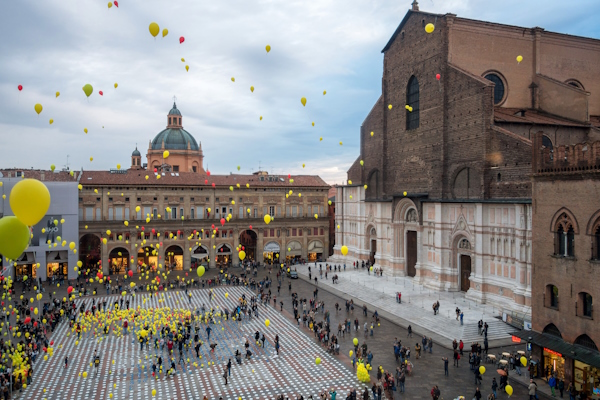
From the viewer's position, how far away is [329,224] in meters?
62.2

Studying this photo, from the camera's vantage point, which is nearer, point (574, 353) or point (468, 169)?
point (574, 353)

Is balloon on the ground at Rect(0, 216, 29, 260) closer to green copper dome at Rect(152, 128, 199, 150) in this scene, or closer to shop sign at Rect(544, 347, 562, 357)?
shop sign at Rect(544, 347, 562, 357)

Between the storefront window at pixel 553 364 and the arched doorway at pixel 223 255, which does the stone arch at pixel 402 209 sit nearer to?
the arched doorway at pixel 223 255

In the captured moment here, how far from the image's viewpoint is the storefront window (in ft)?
67.3

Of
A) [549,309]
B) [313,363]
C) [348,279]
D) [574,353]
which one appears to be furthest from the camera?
[348,279]

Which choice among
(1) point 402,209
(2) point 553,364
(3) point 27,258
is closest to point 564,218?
(2) point 553,364

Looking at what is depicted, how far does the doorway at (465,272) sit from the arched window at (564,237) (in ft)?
53.2

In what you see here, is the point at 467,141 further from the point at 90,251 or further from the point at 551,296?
the point at 90,251

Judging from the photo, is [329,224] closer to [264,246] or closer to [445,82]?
[264,246]

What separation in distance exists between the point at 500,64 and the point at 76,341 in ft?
138

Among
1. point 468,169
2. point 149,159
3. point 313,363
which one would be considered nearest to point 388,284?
point 468,169

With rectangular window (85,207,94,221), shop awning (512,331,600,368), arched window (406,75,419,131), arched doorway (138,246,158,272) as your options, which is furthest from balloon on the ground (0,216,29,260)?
arched doorway (138,246,158,272)

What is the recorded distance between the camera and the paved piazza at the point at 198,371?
829 inches

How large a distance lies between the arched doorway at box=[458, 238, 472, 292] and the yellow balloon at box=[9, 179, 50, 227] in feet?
106
